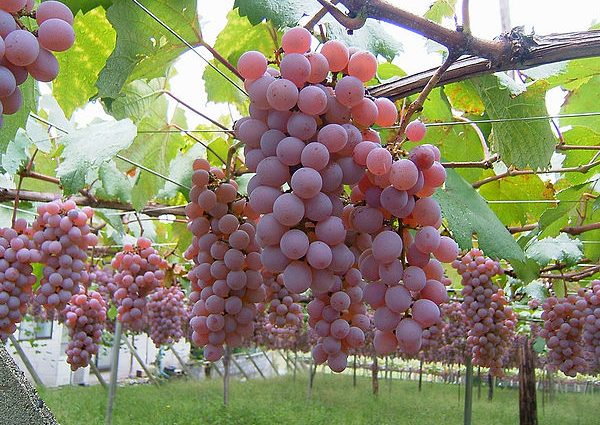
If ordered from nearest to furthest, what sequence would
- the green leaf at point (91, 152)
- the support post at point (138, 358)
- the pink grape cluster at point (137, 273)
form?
the green leaf at point (91, 152), the pink grape cluster at point (137, 273), the support post at point (138, 358)

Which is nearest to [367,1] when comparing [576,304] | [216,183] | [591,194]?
[216,183]

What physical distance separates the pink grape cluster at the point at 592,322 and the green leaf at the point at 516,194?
0.75 metres

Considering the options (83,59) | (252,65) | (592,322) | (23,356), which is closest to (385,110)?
(252,65)

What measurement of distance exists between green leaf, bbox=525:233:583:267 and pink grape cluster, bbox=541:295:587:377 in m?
0.55

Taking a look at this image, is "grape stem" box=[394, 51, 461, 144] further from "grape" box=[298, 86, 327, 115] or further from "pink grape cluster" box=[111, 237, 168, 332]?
"pink grape cluster" box=[111, 237, 168, 332]

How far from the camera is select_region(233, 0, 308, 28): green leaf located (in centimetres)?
70

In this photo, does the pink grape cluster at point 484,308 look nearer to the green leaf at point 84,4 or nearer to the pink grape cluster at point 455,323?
the pink grape cluster at point 455,323

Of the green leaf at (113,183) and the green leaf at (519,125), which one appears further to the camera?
the green leaf at (113,183)

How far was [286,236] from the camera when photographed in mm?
515

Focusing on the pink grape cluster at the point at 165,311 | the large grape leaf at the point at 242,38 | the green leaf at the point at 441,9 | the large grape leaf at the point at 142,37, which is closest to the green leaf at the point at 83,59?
the large grape leaf at the point at 142,37

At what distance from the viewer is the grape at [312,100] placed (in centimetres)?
52

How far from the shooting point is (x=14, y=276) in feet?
4.29

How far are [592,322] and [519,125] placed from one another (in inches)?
56.4

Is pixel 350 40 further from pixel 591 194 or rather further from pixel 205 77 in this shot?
pixel 591 194
